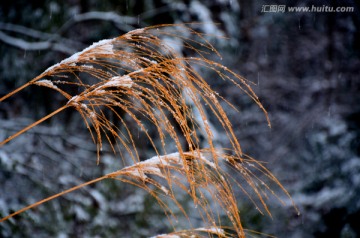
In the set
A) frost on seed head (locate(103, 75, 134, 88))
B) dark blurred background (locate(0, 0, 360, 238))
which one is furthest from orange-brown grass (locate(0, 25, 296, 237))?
dark blurred background (locate(0, 0, 360, 238))

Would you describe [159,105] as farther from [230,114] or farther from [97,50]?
[230,114]

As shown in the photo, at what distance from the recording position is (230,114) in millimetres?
1815

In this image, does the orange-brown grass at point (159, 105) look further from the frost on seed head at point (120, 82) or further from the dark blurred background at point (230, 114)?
the dark blurred background at point (230, 114)

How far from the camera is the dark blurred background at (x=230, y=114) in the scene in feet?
5.34

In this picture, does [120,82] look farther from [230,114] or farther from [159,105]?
[230,114]

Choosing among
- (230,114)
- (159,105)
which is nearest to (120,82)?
(159,105)

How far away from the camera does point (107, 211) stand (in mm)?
1688

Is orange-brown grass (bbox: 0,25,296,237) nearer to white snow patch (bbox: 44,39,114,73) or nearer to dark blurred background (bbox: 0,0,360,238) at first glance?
white snow patch (bbox: 44,39,114,73)

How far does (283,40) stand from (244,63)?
0.79ft

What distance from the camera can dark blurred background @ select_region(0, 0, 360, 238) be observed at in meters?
1.63

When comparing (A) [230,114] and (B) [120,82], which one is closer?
(B) [120,82]

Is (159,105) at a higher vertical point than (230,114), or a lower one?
higher

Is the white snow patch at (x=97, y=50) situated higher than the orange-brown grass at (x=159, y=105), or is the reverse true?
the white snow patch at (x=97, y=50)

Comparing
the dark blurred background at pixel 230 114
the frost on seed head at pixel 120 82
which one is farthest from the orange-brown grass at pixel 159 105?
the dark blurred background at pixel 230 114
